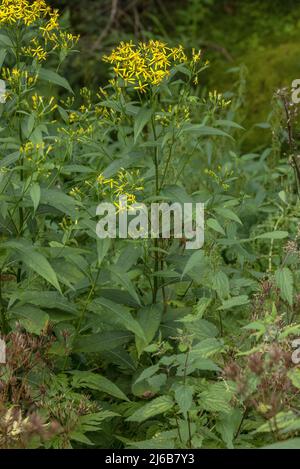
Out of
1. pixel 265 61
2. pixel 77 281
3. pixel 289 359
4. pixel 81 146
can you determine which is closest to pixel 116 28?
pixel 265 61

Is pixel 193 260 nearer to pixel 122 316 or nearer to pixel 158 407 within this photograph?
pixel 122 316

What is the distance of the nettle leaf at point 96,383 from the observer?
3.28 metres

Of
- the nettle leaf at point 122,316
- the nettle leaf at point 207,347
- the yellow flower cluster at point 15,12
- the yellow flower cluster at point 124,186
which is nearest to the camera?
the nettle leaf at point 207,347

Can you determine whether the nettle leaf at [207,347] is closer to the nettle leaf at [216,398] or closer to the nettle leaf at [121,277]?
the nettle leaf at [216,398]

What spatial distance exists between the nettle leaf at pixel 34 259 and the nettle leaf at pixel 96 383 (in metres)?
0.46

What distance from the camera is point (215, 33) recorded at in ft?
27.7

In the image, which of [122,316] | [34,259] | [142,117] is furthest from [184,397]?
[142,117]

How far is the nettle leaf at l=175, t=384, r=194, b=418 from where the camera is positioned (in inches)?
111

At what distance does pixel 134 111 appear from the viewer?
351 cm

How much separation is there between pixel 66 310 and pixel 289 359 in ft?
2.93

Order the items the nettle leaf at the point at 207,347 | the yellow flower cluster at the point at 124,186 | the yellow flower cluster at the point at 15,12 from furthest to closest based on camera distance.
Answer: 1. the yellow flower cluster at the point at 15,12
2. the yellow flower cluster at the point at 124,186
3. the nettle leaf at the point at 207,347

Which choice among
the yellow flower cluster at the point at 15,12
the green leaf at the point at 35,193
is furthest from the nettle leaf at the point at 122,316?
the yellow flower cluster at the point at 15,12

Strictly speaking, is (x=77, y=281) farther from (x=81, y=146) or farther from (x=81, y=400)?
(x=81, y=146)

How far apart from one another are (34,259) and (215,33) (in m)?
5.81
